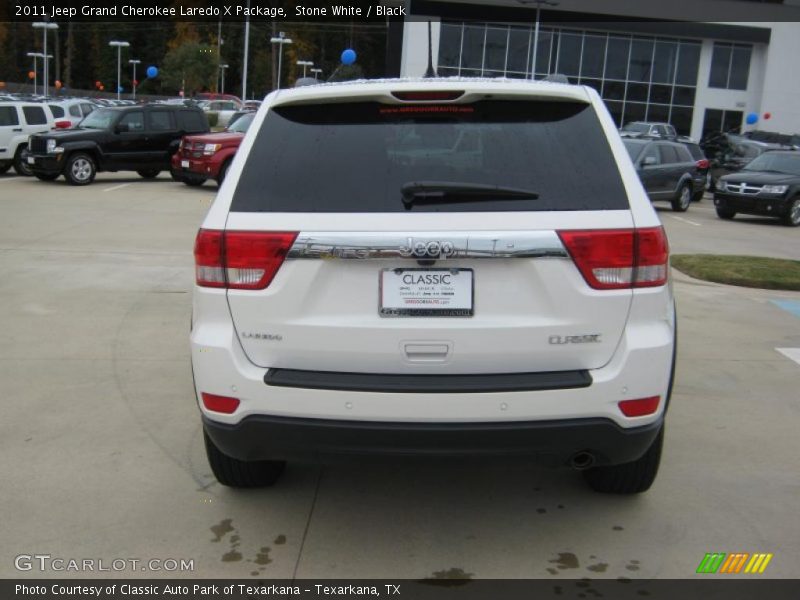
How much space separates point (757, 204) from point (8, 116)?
704 inches

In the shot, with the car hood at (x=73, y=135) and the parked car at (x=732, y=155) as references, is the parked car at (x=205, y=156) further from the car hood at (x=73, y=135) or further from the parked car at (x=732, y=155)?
the parked car at (x=732, y=155)

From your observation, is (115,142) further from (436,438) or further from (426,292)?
(436,438)

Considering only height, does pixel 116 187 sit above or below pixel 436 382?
below

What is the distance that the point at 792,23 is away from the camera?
4897cm

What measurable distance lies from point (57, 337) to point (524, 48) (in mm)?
44112

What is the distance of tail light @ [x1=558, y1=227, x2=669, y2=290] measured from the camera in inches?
122

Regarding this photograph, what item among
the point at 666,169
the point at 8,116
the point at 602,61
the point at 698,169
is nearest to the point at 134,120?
the point at 8,116

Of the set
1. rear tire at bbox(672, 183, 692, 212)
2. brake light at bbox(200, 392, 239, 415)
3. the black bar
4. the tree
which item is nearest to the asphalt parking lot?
the black bar

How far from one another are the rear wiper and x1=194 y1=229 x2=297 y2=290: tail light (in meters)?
0.46

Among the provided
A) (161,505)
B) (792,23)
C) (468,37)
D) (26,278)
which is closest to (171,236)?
(26,278)

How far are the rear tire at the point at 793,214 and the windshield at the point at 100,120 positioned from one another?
50.9ft

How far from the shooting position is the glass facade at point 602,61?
4672 centimetres

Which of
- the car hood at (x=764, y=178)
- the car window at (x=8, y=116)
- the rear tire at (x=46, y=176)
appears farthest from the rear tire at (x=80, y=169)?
the car hood at (x=764, y=178)

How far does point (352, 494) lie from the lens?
159 inches
